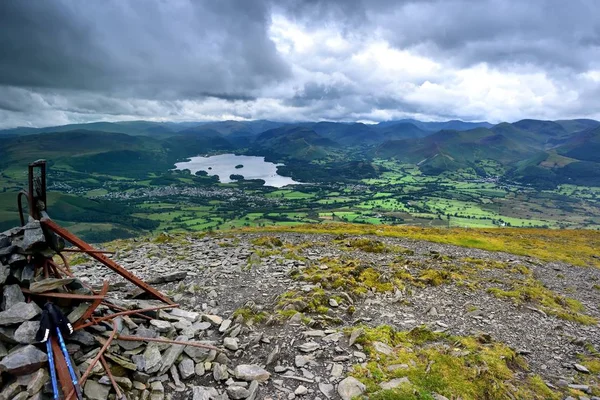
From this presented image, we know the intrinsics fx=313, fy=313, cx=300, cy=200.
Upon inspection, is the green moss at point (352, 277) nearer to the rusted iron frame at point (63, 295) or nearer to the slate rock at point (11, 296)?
the rusted iron frame at point (63, 295)

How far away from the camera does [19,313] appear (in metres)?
9.15

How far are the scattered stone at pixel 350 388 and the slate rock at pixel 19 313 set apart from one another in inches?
379

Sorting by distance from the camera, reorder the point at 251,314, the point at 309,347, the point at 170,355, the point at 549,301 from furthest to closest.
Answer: the point at 549,301, the point at 251,314, the point at 309,347, the point at 170,355

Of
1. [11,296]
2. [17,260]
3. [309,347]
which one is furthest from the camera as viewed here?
[309,347]

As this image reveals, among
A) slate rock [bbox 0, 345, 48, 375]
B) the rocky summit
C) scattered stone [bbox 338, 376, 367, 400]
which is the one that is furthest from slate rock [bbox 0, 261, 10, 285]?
scattered stone [bbox 338, 376, 367, 400]

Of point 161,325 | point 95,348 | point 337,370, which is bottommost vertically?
point 337,370

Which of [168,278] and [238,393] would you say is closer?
[238,393]

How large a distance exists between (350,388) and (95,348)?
8.25 m

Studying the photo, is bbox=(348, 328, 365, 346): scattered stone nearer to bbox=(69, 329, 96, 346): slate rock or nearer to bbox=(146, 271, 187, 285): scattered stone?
bbox=(69, 329, 96, 346): slate rock

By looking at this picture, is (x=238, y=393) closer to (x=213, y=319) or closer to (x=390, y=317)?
(x=213, y=319)

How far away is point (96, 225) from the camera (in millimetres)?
186375

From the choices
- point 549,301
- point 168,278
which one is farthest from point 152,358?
point 549,301

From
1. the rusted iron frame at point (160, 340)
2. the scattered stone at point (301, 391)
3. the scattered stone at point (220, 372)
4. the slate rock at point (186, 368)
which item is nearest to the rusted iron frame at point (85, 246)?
the rusted iron frame at point (160, 340)

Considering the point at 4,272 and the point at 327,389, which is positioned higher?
the point at 4,272
